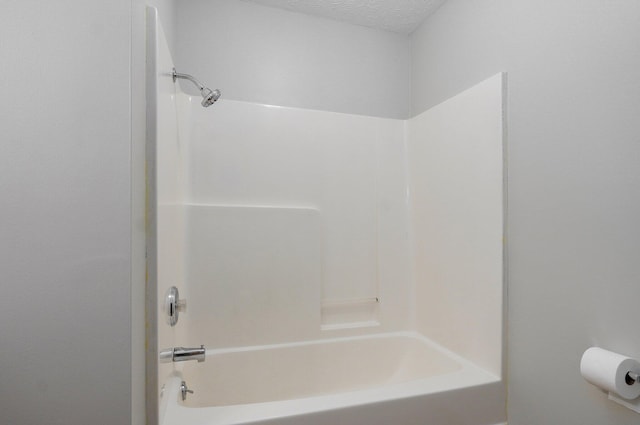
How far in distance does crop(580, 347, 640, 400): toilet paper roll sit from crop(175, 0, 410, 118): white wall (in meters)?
1.65

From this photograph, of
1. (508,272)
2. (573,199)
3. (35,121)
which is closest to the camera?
(35,121)

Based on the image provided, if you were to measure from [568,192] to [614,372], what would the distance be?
1.86 ft

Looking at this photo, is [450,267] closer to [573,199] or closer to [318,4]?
[573,199]

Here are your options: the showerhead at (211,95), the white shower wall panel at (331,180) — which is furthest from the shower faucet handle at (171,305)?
the showerhead at (211,95)

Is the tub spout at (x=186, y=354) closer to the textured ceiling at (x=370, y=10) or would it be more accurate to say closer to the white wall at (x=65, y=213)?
the white wall at (x=65, y=213)

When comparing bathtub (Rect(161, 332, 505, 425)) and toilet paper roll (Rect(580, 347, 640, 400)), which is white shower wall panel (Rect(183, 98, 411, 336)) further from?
toilet paper roll (Rect(580, 347, 640, 400))

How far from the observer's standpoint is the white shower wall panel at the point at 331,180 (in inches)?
73.5

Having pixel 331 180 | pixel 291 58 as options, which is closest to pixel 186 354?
pixel 331 180

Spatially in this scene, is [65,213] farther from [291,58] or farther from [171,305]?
[291,58]

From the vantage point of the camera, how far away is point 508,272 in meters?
1.45

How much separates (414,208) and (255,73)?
123 centimetres

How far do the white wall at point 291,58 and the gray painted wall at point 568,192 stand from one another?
0.70 meters

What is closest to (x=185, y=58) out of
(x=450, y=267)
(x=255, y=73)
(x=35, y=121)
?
(x=255, y=73)

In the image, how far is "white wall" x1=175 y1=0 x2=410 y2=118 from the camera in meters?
1.88
